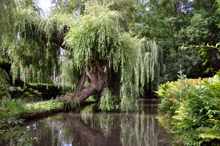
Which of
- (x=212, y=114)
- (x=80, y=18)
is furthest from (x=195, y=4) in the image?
(x=212, y=114)

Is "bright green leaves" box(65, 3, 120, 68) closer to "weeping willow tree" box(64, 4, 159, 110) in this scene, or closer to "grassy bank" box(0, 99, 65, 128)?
"weeping willow tree" box(64, 4, 159, 110)

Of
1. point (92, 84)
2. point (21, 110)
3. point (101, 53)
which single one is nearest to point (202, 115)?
point (21, 110)

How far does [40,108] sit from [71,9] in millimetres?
7792

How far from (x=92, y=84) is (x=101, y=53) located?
158 cm

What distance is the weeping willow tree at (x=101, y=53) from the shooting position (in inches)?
469

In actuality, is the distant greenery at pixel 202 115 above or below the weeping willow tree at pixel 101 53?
below

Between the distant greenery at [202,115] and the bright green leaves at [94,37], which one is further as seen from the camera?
the bright green leaves at [94,37]

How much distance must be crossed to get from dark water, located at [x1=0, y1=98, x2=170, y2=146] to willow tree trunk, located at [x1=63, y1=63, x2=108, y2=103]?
1.73 meters

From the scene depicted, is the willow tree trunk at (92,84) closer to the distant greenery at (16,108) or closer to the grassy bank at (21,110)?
Result: the grassy bank at (21,110)

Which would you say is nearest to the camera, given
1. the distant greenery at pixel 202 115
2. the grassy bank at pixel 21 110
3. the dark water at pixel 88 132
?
the distant greenery at pixel 202 115

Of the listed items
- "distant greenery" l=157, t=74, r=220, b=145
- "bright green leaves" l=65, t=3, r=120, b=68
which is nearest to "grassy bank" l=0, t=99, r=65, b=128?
"bright green leaves" l=65, t=3, r=120, b=68

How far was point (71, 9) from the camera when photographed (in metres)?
17.9

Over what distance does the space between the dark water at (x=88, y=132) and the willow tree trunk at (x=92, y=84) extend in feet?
5.68

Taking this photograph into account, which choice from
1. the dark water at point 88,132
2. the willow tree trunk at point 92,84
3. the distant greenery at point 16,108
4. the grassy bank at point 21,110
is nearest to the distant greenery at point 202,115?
the dark water at point 88,132
